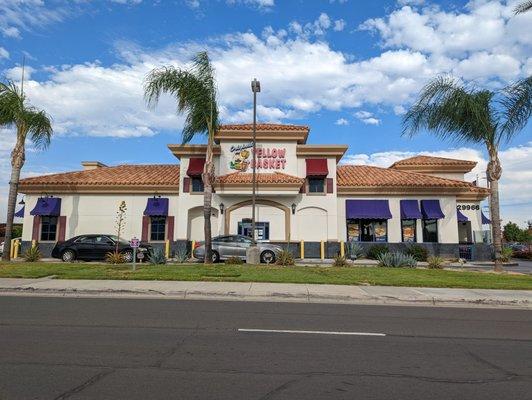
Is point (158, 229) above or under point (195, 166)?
under

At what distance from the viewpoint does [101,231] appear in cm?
2911

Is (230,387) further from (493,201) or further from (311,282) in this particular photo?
(493,201)

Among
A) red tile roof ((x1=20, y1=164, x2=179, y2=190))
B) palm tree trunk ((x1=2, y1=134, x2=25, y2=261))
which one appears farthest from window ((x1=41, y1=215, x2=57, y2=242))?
palm tree trunk ((x1=2, y1=134, x2=25, y2=261))

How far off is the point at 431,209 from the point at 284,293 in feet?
63.2

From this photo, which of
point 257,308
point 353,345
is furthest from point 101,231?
point 353,345

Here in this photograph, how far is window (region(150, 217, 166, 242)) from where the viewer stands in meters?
29.1

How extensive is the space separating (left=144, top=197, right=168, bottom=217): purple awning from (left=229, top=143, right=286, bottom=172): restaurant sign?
472 centimetres

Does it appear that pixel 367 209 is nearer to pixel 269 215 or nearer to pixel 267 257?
pixel 269 215

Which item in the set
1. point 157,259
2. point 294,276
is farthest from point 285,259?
point 157,259

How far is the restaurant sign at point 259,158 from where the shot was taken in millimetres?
28578

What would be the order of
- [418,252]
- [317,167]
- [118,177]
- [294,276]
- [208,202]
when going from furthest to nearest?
[118,177]
[317,167]
[418,252]
[208,202]
[294,276]

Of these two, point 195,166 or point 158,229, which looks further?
point 158,229

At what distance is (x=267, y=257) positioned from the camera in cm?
2350

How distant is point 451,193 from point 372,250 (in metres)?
6.35
